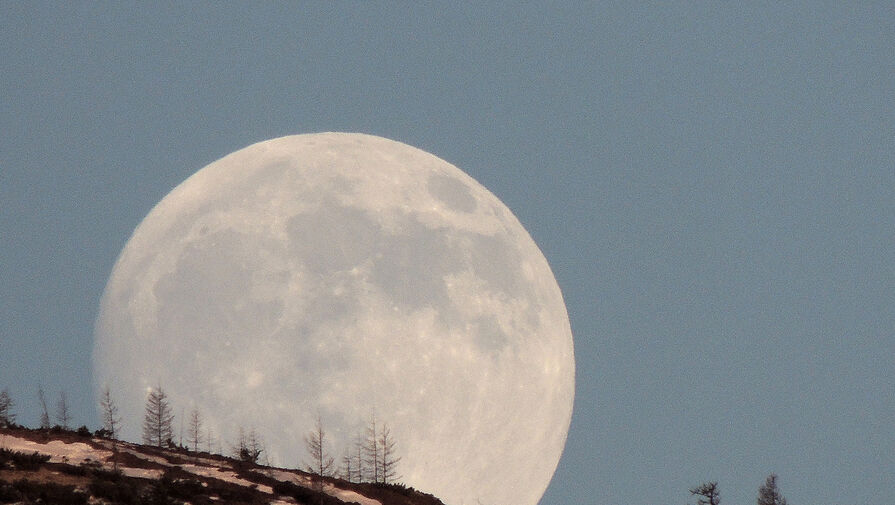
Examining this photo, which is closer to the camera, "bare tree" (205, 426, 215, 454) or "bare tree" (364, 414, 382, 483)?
"bare tree" (364, 414, 382, 483)

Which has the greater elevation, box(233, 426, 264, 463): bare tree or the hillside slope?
box(233, 426, 264, 463): bare tree

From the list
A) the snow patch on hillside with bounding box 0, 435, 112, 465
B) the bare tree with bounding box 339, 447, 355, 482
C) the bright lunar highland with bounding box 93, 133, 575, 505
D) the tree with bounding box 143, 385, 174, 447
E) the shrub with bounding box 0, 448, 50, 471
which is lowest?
the shrub with bounding box 0, 448, 50, 471

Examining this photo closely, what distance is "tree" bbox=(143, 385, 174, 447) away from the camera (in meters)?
56.9

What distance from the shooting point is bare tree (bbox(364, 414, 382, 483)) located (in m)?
53.8

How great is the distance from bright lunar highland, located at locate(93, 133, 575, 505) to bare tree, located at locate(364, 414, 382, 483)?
40 cm

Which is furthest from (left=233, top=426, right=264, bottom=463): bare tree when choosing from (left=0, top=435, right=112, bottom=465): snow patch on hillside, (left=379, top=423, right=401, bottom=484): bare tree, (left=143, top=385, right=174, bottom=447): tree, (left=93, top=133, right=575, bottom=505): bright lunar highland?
(left=0, top=435, right=112, bottom=465): snow patch on hillside

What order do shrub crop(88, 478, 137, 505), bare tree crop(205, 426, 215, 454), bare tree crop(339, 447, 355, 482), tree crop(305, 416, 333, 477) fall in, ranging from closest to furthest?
shrub crop(88, 478, 137, 505) < tree crop(305, 416, 333, 477) < bare tree crop(339, 447, 355, 482) < bare tree crop(205, 426, 215, 454)

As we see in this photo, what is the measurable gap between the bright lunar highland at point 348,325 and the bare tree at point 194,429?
0.36 m

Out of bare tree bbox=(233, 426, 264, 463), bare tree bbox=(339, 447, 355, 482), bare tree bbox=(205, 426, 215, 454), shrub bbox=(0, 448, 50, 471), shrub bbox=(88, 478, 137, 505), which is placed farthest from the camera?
bare tree bbox=(205, 426, 215, 454)

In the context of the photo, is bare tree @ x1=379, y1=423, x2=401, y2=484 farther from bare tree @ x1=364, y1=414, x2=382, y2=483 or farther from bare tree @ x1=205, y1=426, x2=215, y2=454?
bare tree @ x1=205, y1=426, x2=215, y2=454

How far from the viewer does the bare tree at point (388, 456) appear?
2095 inches

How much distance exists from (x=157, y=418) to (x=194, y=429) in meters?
4.03

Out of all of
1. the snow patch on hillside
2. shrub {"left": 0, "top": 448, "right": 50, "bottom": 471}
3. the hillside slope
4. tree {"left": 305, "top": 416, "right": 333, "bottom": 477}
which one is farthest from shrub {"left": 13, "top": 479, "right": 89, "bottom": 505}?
tree {"left": 305, "top": 416, "right": 333, "bottom": 477}

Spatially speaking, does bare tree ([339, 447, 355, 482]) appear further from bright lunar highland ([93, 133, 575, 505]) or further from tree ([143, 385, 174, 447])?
tree ([143, 385, 174, 447])
